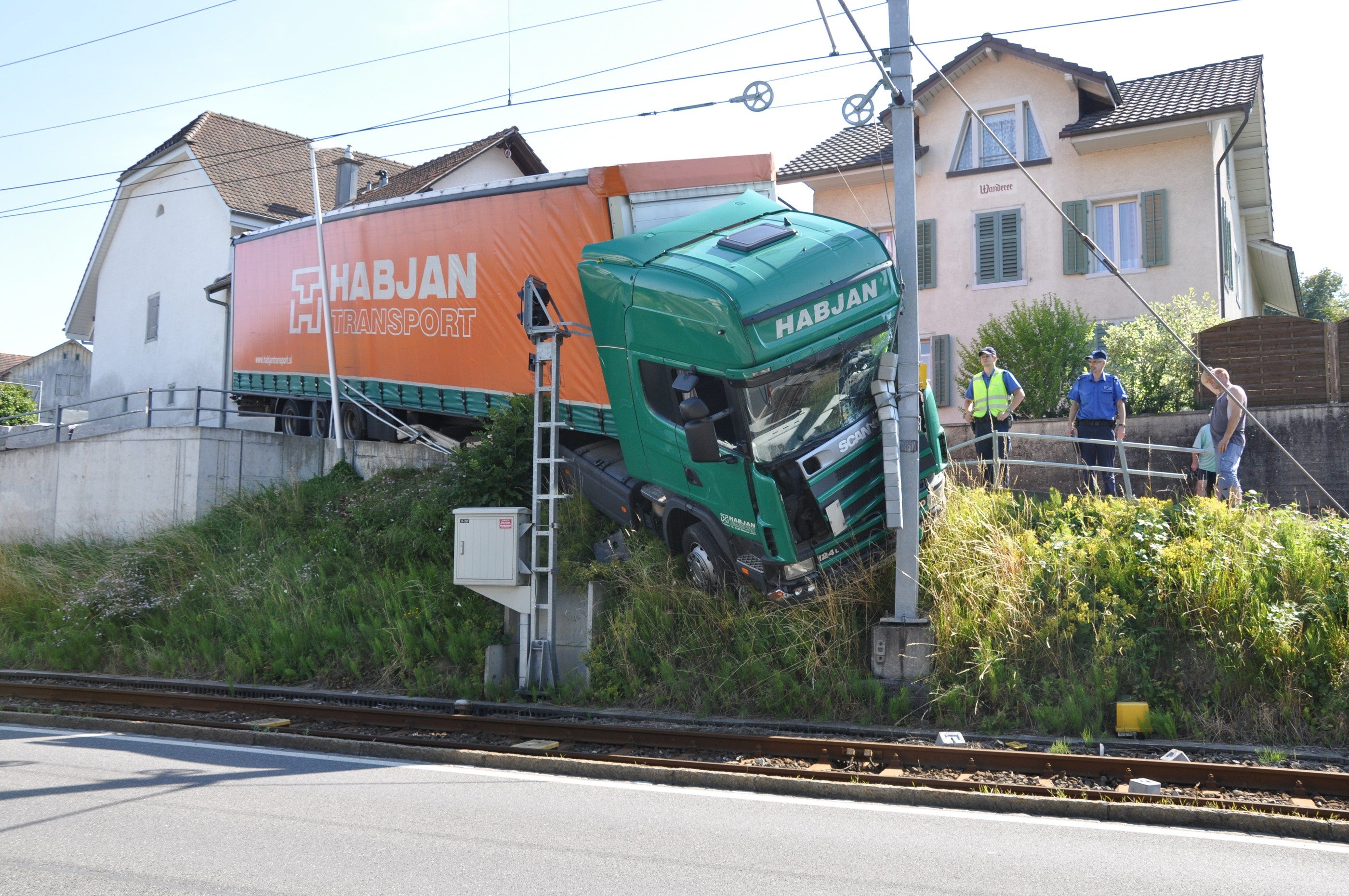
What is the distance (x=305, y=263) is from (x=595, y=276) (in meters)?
8.38

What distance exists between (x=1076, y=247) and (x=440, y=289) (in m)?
13.6

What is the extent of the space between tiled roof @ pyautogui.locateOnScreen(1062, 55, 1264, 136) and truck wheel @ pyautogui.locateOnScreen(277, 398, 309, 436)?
52.2ft

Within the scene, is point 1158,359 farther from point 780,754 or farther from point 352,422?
point 352,422

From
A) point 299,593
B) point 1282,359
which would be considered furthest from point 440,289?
point 1282,359

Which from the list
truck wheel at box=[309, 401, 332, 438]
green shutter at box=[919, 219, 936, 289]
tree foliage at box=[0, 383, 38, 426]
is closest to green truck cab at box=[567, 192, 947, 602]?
truck wheel at box=[309, 401, 332, 438]

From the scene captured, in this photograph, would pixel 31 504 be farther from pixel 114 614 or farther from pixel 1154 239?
pixel 1154 239

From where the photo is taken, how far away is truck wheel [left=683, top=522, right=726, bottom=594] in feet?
35.4

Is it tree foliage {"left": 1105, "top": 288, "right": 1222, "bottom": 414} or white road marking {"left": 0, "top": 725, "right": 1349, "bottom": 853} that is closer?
white road marking {"left": 0, "top": 725, "right": 1349, "bottom": 853}

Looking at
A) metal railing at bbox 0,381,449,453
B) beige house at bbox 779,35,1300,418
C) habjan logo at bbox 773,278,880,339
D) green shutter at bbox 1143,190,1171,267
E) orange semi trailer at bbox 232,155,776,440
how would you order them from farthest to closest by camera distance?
1. green shutter at bbox 1143,190,1171,267
2. beige house at bbox 779,35,1300,418
3. metal railing at bbox 0,381,449,453
4. orange semi trailer at bbox 232,155,776,440
5. habjan logo at bbox 773,278,880,339

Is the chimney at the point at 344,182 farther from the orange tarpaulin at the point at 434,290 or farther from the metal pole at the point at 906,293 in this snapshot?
the metal pole at the point at 906,293

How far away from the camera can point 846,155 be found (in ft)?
80.8

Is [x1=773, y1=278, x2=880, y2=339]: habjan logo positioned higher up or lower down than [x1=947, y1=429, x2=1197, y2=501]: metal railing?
higher up

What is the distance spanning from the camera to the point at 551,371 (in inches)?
482

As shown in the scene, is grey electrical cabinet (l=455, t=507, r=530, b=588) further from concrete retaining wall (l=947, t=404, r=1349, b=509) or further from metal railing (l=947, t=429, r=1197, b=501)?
concrete retaining wall (l=947, t=404, r=1349, b=509)
